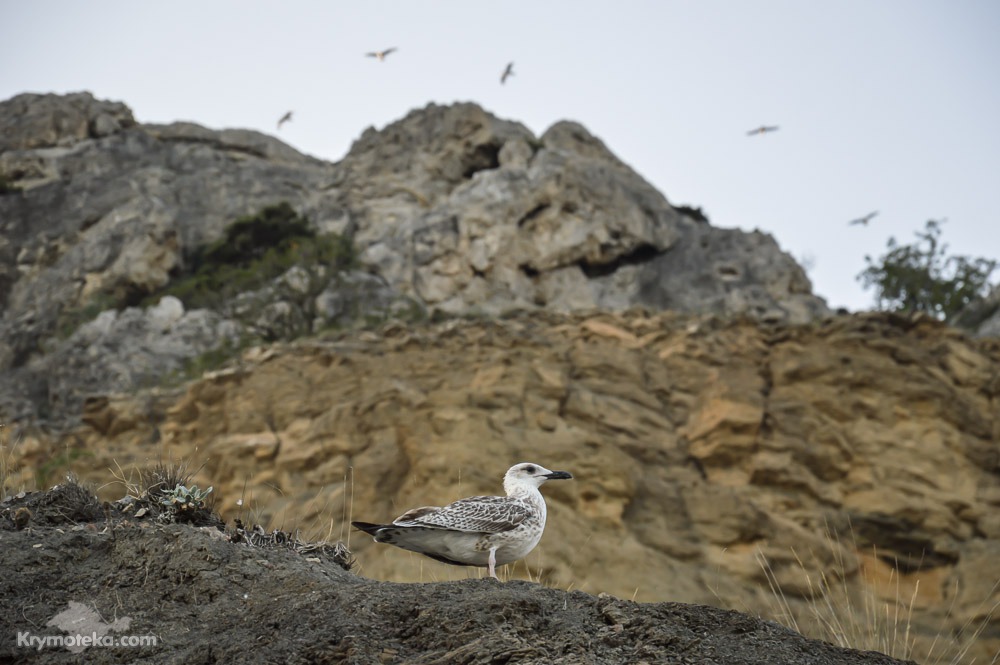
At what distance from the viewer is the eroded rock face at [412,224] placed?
3098 centimetres

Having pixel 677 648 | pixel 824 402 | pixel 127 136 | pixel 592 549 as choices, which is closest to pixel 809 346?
pixel 824 402

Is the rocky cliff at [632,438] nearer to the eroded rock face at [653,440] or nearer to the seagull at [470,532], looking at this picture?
the eroded rock face at [653,440]

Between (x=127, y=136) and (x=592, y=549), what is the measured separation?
31.4 metres

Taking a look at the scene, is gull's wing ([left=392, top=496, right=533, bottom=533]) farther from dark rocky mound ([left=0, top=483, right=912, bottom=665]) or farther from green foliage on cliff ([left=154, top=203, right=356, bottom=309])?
green foliage on cliff ([left=154, top=203, right=356, bottom=309])

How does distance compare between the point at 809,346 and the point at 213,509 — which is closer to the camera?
the point at 213,509

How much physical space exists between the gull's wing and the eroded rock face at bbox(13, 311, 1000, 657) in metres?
8.20

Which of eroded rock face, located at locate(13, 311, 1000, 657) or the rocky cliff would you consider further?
eroded rock face, located at locate(13, 311, 1000, 657)

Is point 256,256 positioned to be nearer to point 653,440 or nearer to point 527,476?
point 653,440

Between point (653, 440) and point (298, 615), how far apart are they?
13.0 metres

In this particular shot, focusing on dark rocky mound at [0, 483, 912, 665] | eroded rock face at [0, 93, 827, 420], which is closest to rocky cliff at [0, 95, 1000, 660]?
dark rocky mound at [0, 483, 912, 665]

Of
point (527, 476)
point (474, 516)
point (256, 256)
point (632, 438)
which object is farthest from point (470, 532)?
point (256, 256)

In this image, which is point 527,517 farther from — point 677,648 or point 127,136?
point 127,136

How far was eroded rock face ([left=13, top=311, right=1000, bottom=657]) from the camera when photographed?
1551 centimetres

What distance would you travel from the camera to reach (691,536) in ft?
52.2
